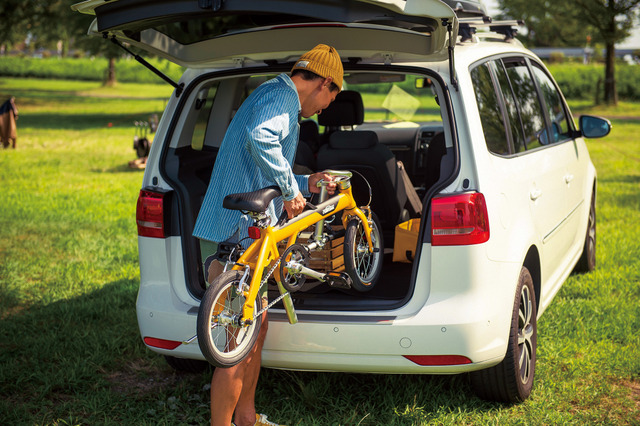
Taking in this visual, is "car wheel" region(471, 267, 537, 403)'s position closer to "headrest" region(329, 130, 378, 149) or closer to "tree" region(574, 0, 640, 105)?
"headrest" region(329, 130, 378, 149)

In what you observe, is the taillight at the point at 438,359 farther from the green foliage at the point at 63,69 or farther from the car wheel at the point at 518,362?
the green foliage at the point at 63,69

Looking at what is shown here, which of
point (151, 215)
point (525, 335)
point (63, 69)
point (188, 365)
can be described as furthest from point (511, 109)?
point (63, 69)

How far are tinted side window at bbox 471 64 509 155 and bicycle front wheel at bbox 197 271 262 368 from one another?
1.38 meters

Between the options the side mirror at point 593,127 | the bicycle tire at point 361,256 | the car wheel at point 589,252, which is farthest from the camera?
the car wheel at point 589,252

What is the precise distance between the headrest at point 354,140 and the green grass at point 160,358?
51.7 inches

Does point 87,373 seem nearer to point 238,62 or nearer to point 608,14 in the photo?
point 238,62

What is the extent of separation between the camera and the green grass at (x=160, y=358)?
3.95 metres

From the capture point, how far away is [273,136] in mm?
3111

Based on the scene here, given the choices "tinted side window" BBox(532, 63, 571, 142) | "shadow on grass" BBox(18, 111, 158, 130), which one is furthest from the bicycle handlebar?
"shadow on grass" BBox(18, 111, 158, 130)

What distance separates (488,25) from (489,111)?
3.11 ft

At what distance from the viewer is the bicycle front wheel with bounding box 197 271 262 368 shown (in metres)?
2.99

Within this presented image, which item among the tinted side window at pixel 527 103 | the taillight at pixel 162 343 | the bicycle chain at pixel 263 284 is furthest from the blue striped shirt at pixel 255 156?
the tinted side window at pixel 527 103

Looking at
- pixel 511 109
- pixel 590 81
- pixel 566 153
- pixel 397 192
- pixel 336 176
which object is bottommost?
pixel 590 81

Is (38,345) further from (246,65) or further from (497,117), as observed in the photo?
(497,117)
